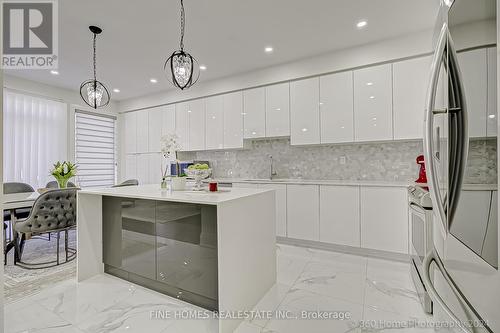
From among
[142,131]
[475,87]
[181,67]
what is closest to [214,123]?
[142,131]

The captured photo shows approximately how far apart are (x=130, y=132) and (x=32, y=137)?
1755 mm

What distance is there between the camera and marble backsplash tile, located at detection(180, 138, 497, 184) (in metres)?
3.10

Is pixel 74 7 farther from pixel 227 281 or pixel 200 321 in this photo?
pixel 200 321

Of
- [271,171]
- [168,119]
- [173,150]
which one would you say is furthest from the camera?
[168,119]

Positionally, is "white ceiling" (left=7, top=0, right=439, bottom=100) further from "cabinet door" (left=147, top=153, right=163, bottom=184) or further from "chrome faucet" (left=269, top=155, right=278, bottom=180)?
"cabinet door" (left=147, top=153, right=163, bottom=184)

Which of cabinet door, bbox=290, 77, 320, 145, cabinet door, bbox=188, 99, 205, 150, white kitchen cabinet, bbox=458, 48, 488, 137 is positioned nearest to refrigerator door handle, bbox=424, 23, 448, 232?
white kitchen cabinet, bbox=458, 48, 488, 137

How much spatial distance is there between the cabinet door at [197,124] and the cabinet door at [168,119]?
0.49 meters

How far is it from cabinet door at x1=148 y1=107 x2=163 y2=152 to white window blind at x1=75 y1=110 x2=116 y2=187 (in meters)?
1.19

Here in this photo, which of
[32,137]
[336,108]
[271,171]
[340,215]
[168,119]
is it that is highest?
[168,119]

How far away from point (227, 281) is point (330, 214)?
1.94 m

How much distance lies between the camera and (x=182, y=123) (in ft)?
15.3

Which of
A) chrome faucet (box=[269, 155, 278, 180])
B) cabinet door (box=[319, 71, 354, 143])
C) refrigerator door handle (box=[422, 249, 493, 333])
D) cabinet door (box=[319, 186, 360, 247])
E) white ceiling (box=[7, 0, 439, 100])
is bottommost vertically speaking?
cabinet door (box=[319, 186, 360, 247])

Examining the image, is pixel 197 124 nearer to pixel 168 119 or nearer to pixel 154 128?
pixel 168 119

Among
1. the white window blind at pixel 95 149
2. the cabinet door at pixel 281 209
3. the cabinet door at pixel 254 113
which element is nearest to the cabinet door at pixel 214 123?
the cabinet door at pixel 254 113
